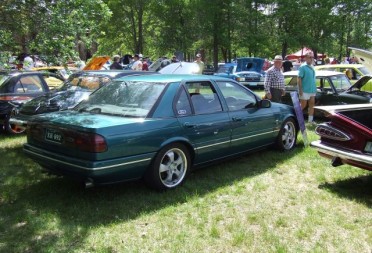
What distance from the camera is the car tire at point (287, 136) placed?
273 inches

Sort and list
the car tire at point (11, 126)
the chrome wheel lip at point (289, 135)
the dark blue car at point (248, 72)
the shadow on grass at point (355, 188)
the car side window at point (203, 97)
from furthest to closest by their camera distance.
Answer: the dark blue car at point (248, 72)
the car tire at point (11, 126)
the chrome wheel lip at point (289, 135)
the car side window at point (203, 97)
the shadow on grass at point (355, 188)

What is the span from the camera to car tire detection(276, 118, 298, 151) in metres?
6.94

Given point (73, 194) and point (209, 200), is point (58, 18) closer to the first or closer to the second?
point (73, 194)

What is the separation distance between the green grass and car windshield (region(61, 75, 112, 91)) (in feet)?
8.60

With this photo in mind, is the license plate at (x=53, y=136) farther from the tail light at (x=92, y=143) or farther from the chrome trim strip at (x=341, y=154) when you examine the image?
the chrome trim strip at (x=341, y=154)

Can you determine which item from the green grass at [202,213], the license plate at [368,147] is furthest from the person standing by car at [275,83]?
the license plate at [368,147]

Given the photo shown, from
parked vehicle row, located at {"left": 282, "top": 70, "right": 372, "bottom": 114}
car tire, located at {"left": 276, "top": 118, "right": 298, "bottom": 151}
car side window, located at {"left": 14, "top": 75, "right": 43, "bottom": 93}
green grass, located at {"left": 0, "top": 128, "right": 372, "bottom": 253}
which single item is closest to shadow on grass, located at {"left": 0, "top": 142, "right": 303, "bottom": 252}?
green grass, located at {"left": 0, "top": 128, "right": 372, "bottom": 253}

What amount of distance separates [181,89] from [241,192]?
157cm

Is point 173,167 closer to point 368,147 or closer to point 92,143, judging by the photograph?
point 92,143

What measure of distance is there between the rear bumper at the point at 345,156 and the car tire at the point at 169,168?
178 cm

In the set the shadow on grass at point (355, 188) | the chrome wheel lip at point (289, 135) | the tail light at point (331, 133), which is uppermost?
the tail light at point (331, 133)

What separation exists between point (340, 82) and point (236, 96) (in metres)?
5.13

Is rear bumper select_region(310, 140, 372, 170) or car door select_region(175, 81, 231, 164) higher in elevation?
car door select_region(175, 81, 231, 164)

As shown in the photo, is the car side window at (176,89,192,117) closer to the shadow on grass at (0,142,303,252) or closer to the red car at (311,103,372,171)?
the shadow on grass at (0,142,303,252)
